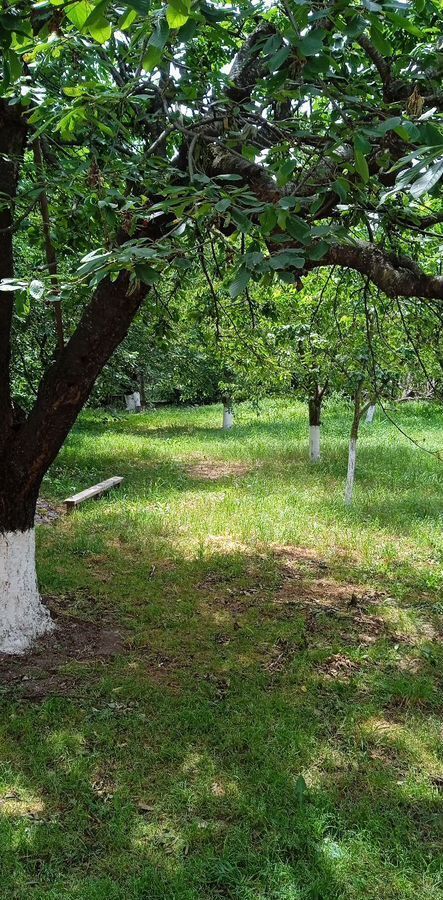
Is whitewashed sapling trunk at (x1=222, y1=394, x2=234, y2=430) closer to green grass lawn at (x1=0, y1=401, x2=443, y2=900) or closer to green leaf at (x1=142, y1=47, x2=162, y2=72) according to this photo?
green grass lawn at (x1=0, y1=401, x2=443, y2=900)

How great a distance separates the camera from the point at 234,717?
365 centimetres

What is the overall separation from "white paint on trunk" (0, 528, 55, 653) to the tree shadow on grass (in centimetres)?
20

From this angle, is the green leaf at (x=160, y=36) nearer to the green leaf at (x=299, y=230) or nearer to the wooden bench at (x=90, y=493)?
the green leaf at (x=299, y=230)

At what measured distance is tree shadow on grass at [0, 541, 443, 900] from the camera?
2568 mm

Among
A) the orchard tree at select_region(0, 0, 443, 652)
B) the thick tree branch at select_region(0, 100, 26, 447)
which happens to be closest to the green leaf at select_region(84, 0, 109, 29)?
the orchard tree at select_region(0, 0, 443, 652)

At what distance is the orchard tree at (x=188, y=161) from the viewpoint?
203 cm

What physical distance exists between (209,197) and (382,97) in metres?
1.92

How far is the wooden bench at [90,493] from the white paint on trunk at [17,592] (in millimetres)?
4049

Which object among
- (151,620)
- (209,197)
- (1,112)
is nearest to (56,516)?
(151,620)

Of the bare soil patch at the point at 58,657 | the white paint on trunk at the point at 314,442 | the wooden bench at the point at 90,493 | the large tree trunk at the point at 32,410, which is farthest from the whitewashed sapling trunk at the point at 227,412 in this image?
the large tree trunk at the point at 32,410

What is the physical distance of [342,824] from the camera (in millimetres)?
2838

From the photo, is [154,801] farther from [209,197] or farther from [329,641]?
[209,197]

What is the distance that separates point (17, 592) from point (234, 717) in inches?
65.2

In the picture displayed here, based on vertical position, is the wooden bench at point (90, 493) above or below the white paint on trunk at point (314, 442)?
below
